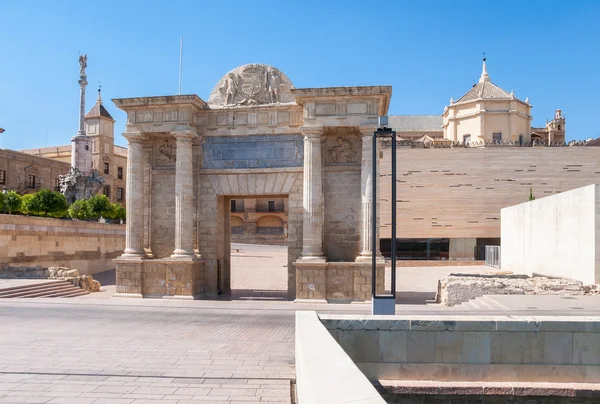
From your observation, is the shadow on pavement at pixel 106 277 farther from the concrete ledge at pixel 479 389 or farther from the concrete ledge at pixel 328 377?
the concrete ledge at pixel 328 377

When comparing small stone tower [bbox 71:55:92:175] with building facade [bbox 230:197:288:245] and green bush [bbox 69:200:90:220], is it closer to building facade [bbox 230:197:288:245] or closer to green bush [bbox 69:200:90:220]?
green bush [bbox 69:200:90:220]

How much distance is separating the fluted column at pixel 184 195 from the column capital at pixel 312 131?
3.69m

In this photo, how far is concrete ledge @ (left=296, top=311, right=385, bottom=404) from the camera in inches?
121

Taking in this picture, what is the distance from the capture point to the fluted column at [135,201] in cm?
1714

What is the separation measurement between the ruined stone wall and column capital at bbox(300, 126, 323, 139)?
51.2ft

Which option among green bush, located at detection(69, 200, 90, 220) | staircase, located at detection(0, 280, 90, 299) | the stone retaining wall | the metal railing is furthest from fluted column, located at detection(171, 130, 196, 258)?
the metal railing

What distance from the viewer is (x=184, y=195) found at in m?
16.9

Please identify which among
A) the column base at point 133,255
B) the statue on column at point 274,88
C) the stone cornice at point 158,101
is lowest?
the column base at point 133,255

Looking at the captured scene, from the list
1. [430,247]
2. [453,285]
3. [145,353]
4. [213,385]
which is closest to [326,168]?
[453,285]

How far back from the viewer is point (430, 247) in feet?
138

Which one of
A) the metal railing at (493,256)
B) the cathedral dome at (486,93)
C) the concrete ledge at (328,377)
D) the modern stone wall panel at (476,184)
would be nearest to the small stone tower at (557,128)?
the cathedral dome at (486,93)

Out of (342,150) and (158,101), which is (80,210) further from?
→ (342,150)

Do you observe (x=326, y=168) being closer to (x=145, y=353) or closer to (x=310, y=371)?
(x=145, y=353)

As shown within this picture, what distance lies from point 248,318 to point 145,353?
15.6 feet
